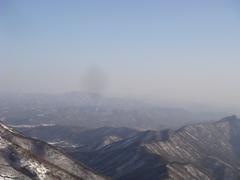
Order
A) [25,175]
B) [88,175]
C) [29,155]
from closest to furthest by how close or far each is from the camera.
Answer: [25,175]
[29,155]
[88,175]

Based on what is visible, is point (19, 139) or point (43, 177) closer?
point (43, 177)

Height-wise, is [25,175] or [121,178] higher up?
[25,175]

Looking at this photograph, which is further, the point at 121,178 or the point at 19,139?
the point at 121,178

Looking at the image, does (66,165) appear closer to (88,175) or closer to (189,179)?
(88,175)

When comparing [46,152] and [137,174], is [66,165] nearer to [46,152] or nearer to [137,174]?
[46,152]

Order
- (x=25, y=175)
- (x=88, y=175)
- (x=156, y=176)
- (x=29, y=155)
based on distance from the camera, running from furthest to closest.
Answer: (x=156, y=176)
(x=88, y=175)
(x=29, y=155)
(x=25, y=175)

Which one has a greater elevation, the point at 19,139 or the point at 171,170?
the point at 19,139

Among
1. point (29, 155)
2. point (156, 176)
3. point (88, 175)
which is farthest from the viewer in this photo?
point (156, 176)

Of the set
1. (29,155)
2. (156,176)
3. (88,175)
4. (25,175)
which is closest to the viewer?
(25,175)

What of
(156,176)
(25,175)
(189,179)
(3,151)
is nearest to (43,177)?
(25,175)
